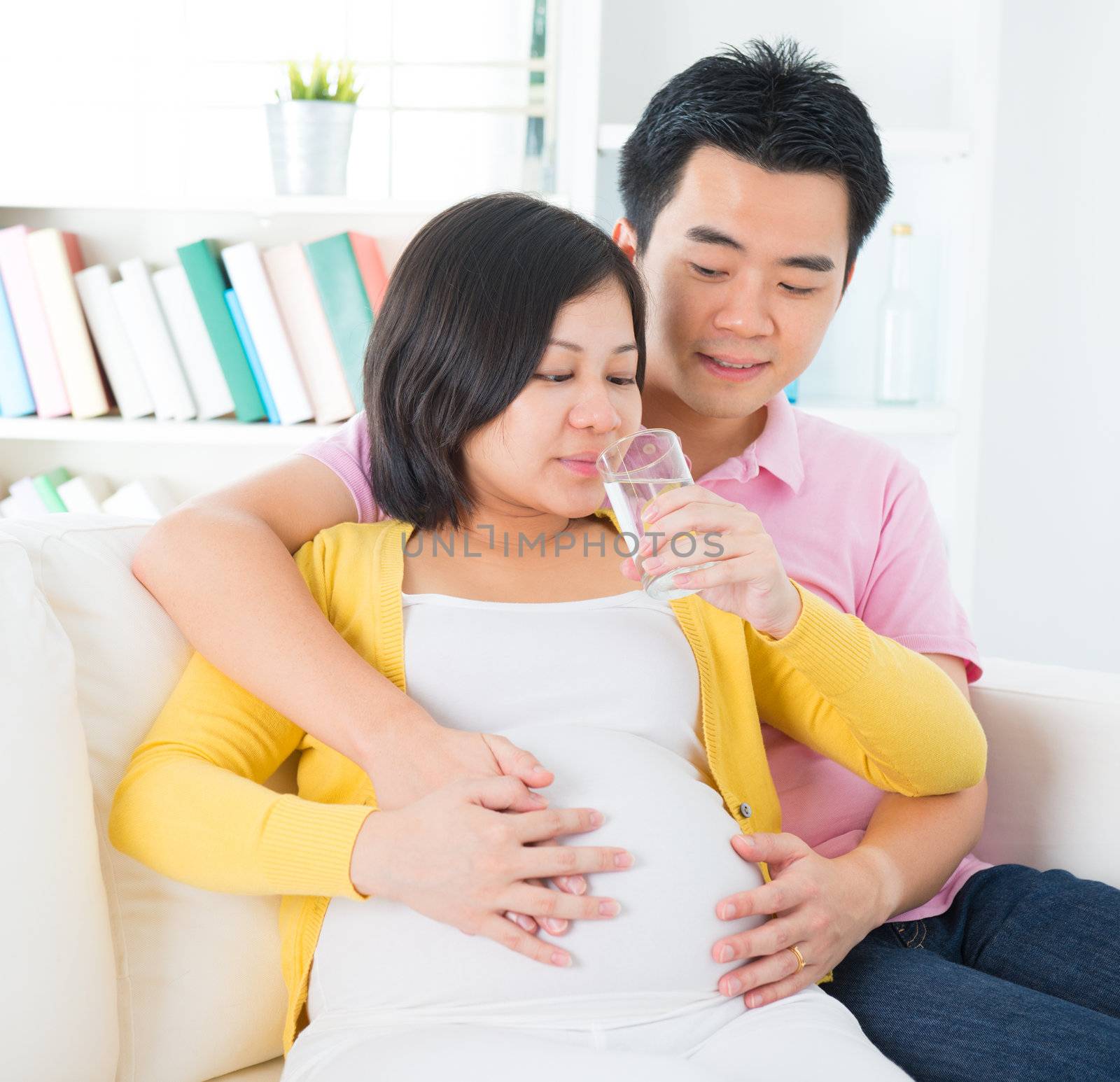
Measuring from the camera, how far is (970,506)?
2.22 metres

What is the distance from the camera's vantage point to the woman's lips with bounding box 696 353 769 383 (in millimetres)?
1429

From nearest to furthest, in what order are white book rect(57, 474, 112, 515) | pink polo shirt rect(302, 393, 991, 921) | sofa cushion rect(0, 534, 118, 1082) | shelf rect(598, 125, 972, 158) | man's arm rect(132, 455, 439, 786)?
sofa cushion rect(0, 534, 118, 1082) → man's arm rect(132, 455, 439, 786) → pink polo shirt rect(302, 393, 991, 921) → shelf rect(598, 125, 972, 158) → white book rect(57, 474, 112, 515)

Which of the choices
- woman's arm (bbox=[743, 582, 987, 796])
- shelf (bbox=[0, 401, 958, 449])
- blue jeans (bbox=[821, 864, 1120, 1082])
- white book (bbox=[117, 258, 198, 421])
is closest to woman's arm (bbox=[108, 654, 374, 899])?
woman's arm (bbox=[743, 582, 987, 796])

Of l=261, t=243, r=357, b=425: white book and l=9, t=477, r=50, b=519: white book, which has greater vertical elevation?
l=261, t=243, r=357, b=425: white book

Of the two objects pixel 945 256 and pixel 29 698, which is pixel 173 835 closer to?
pixel 29 698

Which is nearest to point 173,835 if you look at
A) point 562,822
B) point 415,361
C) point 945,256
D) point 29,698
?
point 29,698

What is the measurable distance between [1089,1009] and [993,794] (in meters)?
0.40

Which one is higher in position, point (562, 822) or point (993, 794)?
point (562, 822)

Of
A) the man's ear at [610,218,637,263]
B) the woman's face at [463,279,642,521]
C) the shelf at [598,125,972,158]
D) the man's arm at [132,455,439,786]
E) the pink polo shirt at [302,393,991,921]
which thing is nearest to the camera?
the man's arm at [132,455,439,786]

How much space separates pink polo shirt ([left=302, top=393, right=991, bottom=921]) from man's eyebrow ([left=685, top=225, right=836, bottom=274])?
0.22 meters

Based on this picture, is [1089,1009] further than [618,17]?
No

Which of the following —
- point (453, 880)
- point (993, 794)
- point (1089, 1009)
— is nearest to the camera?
point (453, 880)

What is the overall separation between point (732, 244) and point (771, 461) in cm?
27

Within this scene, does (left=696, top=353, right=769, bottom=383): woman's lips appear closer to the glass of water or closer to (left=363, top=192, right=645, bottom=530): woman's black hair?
(left=363, top=192, right=645, bottom=530): woman's black hair
